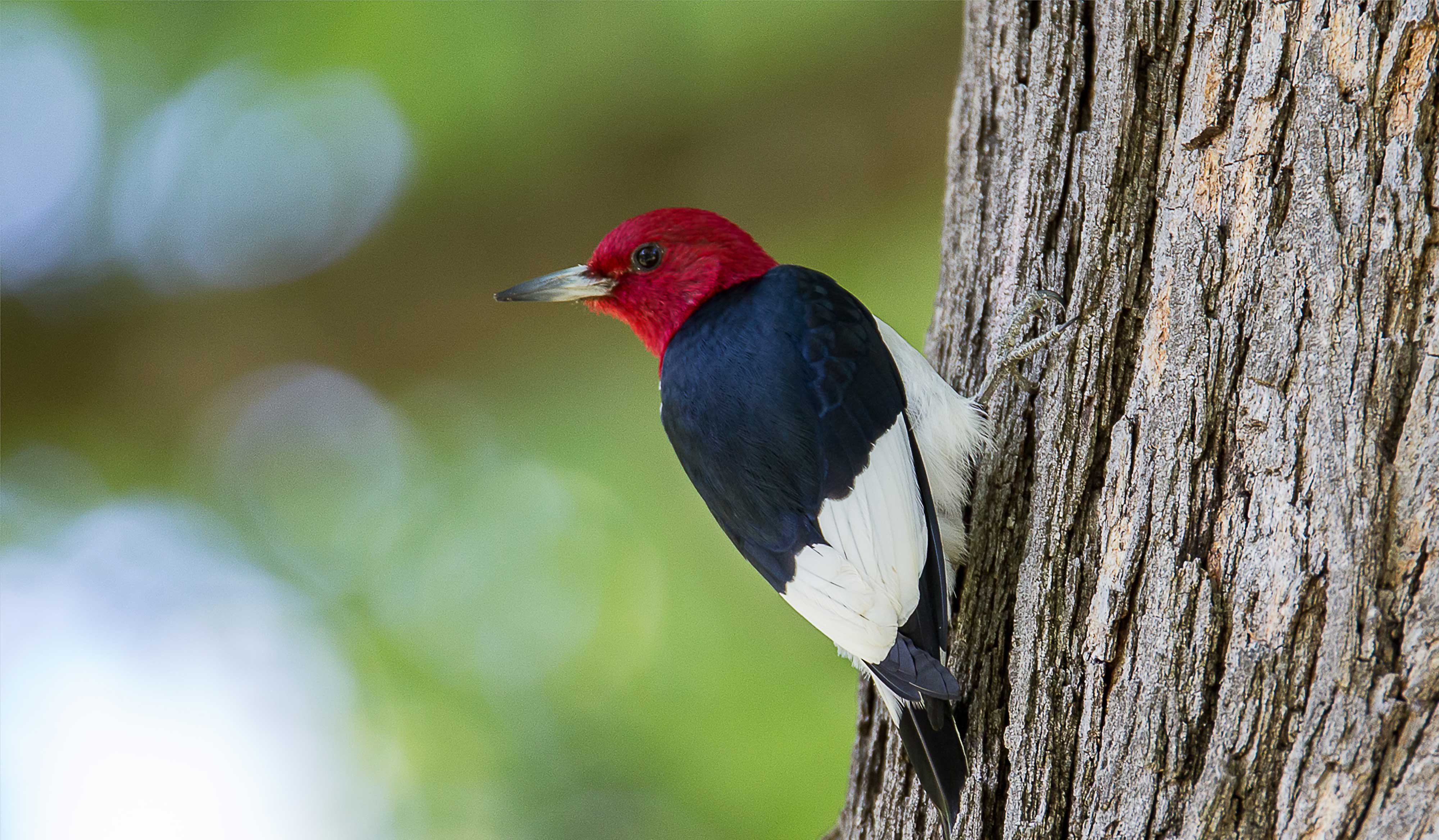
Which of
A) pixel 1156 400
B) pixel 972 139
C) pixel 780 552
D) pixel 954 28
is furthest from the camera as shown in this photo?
pixel 954 28

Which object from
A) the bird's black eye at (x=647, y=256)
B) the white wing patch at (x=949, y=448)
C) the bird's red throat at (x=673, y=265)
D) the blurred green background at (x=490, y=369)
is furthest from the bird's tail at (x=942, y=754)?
the blurred green background at (x=490, y=369)

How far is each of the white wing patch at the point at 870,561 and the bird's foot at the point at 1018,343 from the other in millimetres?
222

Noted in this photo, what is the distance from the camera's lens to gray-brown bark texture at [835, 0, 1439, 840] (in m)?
1.26

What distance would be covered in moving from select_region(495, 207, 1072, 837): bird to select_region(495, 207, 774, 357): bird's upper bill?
0.18 metres

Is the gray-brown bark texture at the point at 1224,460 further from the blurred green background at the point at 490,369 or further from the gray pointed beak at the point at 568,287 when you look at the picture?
the blurred green background at the point at 490,369

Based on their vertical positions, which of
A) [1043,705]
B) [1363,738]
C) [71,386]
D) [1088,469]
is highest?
[71,386]

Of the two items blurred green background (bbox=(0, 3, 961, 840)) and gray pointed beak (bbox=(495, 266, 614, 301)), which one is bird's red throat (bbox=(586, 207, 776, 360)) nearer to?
gray pointed beak (bbox=(495, 266, 614, 301))

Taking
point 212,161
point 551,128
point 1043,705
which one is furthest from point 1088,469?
point 212,161

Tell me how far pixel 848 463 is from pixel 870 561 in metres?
0.19

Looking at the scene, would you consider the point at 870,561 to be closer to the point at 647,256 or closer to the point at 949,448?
the point at 949,448

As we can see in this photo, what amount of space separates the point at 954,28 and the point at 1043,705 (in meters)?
2.67

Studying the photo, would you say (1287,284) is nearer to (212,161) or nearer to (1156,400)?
(1156,400)

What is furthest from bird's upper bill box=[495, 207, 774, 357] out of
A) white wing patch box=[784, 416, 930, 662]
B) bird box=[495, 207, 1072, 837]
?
white wing patch box=[784, 416, 930, 662]

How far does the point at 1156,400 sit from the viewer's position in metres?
1.53
